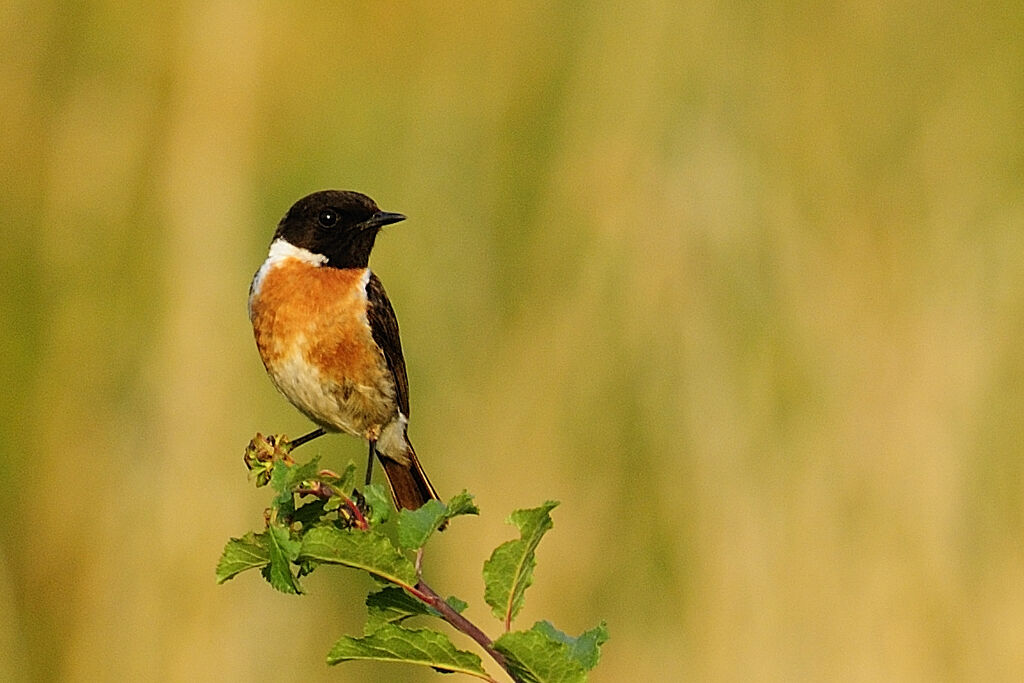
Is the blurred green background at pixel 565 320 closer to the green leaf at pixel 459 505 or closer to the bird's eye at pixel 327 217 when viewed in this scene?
the bird's eye at pixel 327 217

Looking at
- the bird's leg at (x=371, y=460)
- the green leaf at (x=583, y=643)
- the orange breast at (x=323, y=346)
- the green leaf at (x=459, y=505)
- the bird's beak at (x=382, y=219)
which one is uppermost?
the bird's beak at (x=382, y=219)

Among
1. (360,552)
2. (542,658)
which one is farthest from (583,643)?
(360,552)

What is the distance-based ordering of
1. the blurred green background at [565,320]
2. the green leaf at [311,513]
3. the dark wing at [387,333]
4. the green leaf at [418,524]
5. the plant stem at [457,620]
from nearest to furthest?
the plant stem at [457,620]
the green leaf at [418,524]
the green leaf at [311,513]
the dark wing at [387,333]
the blurred green background at [565,320]

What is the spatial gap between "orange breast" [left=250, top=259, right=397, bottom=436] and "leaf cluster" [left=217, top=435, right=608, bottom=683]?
137 cm

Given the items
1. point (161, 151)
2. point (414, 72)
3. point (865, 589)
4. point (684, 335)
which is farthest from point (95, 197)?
point (865, 589)

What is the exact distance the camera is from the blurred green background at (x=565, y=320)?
11.1 feet

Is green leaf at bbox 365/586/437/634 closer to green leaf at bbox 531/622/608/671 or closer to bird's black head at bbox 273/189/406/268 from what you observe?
green leaf at bbox 531/622/608/671

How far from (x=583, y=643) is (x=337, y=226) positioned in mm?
1812

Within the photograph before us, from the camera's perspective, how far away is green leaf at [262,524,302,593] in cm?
119

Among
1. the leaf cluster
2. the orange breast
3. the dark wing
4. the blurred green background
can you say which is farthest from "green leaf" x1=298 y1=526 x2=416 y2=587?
the blurred green background

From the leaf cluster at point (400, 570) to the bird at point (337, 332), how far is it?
139 centimetres

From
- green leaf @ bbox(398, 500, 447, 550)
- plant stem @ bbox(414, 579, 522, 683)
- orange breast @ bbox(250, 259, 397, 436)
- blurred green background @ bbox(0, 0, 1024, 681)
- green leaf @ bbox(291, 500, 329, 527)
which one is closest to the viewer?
Result: plant stem @ bbox(414, 579, 522, 683)

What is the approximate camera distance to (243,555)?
49.8 inches

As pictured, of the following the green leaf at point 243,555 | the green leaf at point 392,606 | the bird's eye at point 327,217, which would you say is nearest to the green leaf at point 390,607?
the green leaf at point 392,606
